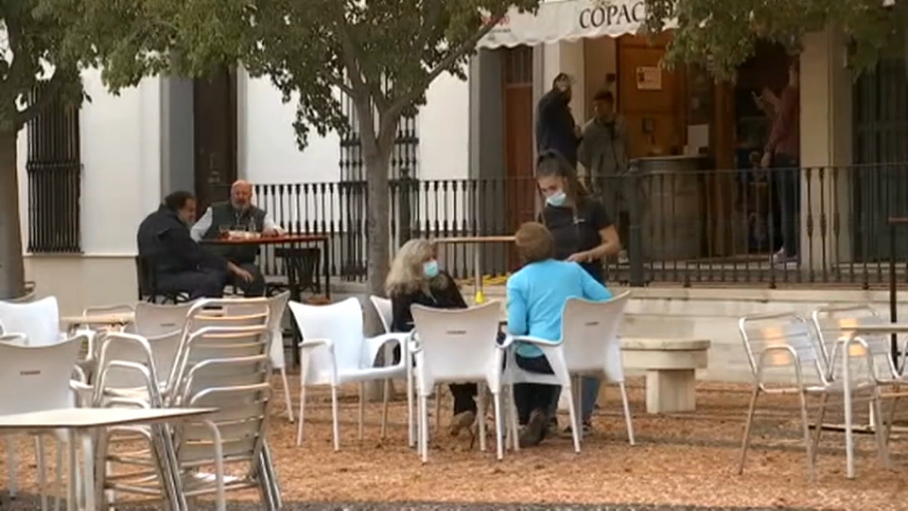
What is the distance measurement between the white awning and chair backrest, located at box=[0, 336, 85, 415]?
825 cm

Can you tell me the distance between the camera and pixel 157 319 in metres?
11.8

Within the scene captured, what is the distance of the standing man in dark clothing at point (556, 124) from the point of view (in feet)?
55.4

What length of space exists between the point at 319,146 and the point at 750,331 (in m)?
11.3

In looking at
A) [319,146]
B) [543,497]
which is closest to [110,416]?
[543,497]

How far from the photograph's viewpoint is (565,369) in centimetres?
1140

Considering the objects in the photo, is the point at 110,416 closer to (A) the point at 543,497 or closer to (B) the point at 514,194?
(A) the point at 543,497

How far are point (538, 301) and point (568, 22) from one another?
509cm

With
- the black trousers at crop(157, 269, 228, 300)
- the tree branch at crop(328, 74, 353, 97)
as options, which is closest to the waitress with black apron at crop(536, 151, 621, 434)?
the tree branch at crop(328, 74, 353, 97)

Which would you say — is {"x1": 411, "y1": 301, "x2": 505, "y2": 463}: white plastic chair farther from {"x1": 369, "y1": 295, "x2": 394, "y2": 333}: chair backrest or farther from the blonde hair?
{"x1": 369, "y1": 295, "x2": 394, "y2": 333}: chair backrest

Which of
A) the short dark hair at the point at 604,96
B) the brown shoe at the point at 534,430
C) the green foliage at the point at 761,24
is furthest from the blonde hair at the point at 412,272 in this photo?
the short dark hair at the point at 604,96

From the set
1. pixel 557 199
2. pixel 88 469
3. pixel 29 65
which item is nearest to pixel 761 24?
pixel 557 199

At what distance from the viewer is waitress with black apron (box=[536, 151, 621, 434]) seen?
12.7 meters

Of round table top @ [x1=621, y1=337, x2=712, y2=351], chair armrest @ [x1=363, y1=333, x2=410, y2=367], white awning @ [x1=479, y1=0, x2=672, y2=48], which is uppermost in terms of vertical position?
white awning @ [x1=479, y1=0, x2=672, y2=48]

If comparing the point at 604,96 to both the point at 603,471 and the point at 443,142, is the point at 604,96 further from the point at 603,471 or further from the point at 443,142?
the point at 603,471
